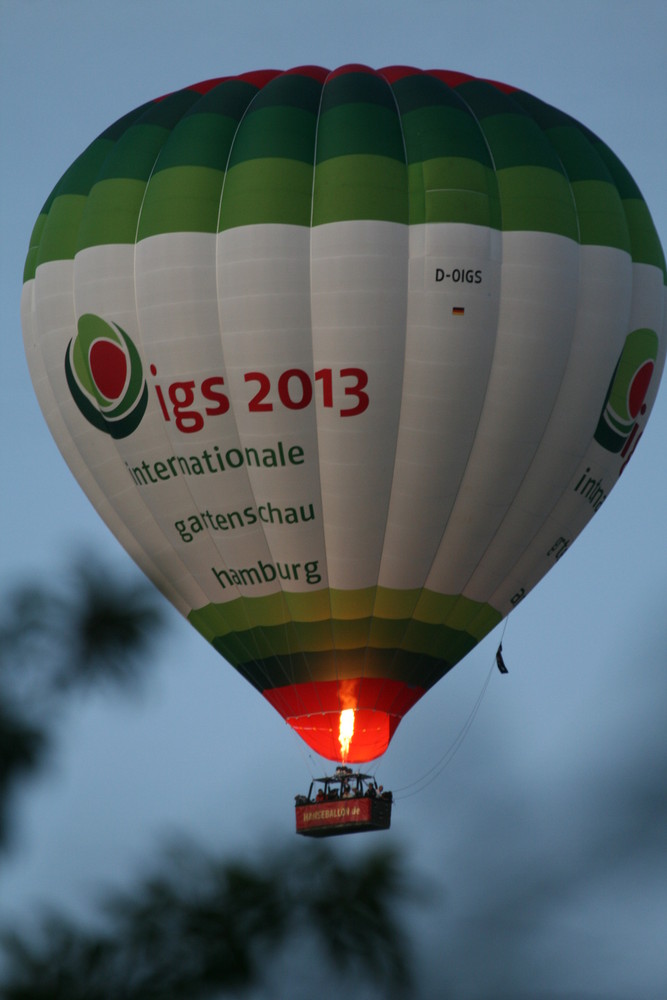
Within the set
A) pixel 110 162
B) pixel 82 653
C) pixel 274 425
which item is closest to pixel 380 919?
pixel 82 653

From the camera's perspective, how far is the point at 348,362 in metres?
19.9

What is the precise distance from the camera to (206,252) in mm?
20344

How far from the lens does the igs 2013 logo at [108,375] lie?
2083 centimetres

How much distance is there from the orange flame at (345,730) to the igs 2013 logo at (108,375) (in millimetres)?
4830

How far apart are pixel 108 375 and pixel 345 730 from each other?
580cm

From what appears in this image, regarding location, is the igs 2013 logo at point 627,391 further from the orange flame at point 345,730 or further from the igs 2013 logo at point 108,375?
the igs 2013 logo at point 108,375

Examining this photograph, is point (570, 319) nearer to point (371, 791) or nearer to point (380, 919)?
point (371, 791)

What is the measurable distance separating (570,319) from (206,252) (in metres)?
4.89

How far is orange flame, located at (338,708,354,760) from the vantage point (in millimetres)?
21344

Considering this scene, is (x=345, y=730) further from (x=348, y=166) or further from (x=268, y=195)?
(x=348, y=166)

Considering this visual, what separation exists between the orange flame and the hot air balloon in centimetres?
3

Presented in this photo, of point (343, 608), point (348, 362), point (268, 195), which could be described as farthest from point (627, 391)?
point (268, 195)

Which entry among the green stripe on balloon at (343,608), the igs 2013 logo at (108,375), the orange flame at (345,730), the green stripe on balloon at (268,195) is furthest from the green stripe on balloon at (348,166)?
the orange flame at (345,730)

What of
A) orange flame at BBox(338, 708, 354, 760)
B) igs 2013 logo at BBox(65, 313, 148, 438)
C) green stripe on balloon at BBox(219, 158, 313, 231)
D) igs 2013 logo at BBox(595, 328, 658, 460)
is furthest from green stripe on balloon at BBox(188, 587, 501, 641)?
green stripe on balloon at BBox(219, 158, 313, 231)
